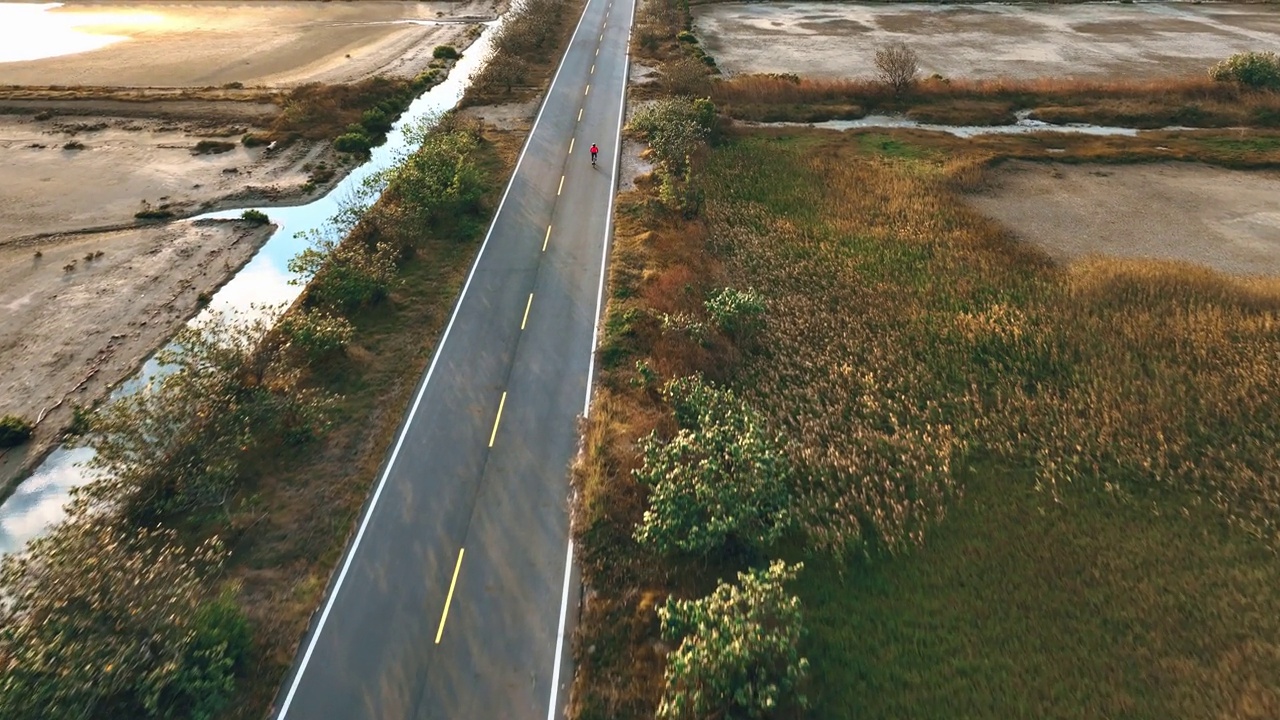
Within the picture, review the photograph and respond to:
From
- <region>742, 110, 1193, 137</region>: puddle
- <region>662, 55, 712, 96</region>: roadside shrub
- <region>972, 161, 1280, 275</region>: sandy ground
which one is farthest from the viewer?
<region>662, 55, 712, 96</region>: roadside shrub

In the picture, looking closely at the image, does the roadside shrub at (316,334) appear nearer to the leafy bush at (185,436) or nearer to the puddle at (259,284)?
the leafy bush at (185,436)

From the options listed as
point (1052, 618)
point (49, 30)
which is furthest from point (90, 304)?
point (49, 30)

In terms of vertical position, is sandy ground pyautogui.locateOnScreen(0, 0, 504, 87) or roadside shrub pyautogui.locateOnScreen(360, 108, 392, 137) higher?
sandy ground pyautogui.locateOnScreen(0, 0, 504, 87)

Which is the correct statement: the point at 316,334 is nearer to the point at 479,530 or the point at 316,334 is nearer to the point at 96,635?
the point at 479,530

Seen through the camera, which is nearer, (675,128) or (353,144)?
(675,128)

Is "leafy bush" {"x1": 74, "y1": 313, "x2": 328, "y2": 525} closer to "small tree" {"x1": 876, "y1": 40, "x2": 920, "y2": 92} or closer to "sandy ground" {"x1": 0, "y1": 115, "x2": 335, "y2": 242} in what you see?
"sandy ground" {"x1": 0, "y1": 115, "x2": 335, "y2": 242}

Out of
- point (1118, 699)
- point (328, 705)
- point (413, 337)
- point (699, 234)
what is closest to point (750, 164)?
point (699, 234)

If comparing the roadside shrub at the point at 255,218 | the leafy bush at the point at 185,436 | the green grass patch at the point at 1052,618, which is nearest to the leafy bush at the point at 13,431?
the leafy bush at the point at 185,436

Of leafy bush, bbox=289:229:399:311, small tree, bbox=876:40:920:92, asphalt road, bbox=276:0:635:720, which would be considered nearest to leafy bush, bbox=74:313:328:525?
asphalt road, bbox=276:0:635:720
